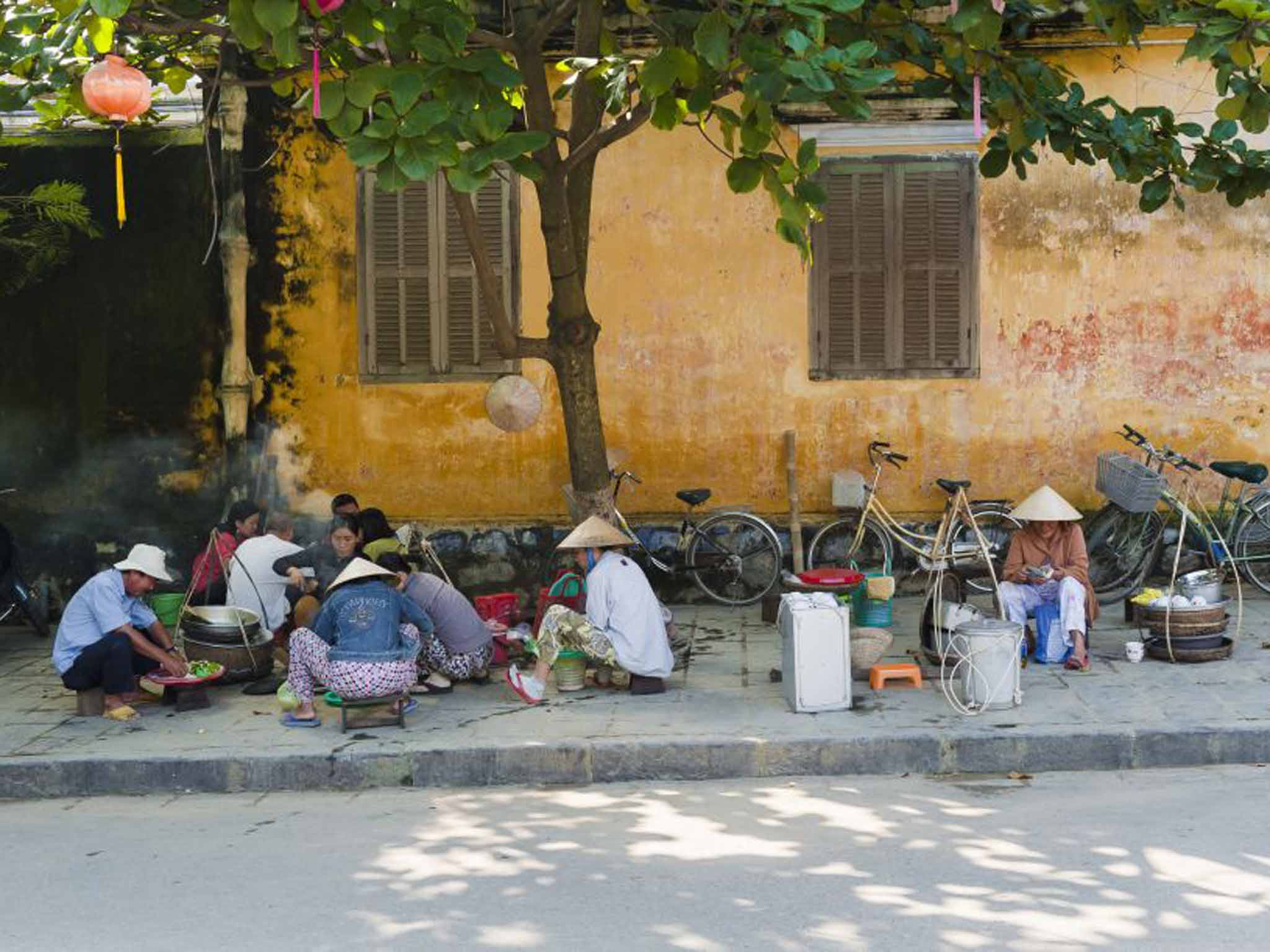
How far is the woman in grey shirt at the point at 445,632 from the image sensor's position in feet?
30.3

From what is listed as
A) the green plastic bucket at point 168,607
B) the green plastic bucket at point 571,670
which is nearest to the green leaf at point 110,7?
the green plastic bucket at point 571,670

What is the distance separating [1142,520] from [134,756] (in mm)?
7068

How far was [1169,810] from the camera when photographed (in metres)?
6.66


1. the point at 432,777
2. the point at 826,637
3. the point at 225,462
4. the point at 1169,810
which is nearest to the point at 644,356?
the point at 225,462

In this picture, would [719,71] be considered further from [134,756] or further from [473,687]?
[134,756]

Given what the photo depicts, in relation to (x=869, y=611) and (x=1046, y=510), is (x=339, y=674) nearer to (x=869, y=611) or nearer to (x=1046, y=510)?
(x=869, y=611)

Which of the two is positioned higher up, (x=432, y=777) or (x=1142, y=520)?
(x=1142, y=520)

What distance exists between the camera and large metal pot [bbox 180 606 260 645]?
9375 millimetres

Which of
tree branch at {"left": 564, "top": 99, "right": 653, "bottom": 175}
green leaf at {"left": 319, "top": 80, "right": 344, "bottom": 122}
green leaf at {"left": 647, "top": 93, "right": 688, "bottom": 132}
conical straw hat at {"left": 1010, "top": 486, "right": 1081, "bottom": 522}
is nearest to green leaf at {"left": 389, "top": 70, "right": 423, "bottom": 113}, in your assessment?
green leaf at {"left": 319, "top": 80, "right": 344, "bottom": 122}

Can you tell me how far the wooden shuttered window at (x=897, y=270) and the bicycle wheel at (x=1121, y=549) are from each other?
1640 millimetres

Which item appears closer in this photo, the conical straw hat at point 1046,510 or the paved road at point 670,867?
the paved road at point 670,867

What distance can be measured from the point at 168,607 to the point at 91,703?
171cm

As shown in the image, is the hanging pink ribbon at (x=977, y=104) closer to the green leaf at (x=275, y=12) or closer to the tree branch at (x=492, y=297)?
the tree branch at (x=492, y=297)

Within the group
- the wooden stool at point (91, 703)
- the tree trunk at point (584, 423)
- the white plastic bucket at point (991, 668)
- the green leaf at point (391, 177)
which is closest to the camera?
the green leaf at point (391, 177)
